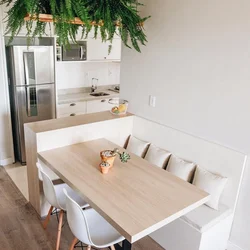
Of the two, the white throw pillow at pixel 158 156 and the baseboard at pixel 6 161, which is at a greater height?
the white throw pillow at pixel 158 156

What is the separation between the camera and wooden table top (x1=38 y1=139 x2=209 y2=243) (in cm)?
168

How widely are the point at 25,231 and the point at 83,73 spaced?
3.33 m

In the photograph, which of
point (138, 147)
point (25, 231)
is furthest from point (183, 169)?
point (25, 231)

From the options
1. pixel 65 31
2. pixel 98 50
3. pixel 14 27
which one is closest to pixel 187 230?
pixel 65 31

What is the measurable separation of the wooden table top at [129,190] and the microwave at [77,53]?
2.37 meters

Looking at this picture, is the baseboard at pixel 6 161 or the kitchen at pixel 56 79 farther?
the baseboard at pixel 6 161

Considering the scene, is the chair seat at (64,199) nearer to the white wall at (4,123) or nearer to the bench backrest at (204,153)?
the bench backrest at (204,153)

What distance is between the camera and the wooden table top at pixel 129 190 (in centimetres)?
168

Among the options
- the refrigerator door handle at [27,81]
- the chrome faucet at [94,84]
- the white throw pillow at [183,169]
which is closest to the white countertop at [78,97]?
the chrome faucet at [94,84]

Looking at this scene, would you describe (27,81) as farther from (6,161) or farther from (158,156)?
(158,156)

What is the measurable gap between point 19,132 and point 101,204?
2622mm

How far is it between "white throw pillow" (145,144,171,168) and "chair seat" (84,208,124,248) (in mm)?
1000

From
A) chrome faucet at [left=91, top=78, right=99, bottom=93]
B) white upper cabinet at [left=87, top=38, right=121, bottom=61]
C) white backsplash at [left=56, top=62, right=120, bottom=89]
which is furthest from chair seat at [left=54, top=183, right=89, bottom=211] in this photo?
chrome faucet at [left=91, top=78, right=99, bottom=93]

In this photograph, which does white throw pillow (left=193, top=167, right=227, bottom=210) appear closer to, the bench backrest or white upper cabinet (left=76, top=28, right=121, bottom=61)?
the bench backrest
